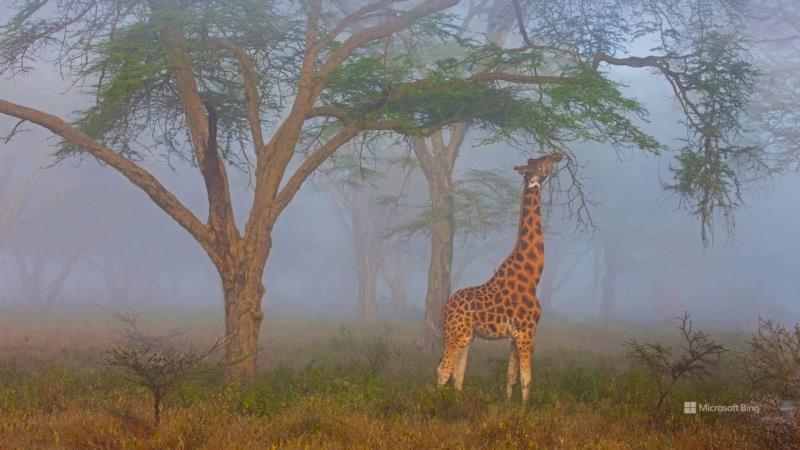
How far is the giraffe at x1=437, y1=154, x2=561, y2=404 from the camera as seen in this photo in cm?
863

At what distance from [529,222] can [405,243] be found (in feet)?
85.5

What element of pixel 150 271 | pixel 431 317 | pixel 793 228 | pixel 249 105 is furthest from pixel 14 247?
pixel 793 228

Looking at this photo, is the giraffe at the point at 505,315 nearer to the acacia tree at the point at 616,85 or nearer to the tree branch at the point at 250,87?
the acacia tree at the point at 616,85

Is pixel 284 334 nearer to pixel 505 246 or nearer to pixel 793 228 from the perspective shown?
pixel 505 246

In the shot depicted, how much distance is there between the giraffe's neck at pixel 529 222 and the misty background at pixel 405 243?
2143 cm

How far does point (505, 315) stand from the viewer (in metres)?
8.68

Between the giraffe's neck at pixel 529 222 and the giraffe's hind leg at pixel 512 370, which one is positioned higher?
the giraffe's neck at pixel 529 222

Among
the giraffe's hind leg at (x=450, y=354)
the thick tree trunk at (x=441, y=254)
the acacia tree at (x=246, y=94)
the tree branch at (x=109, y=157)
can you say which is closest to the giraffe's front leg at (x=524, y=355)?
the giraffe's hind leg at (x=450, y=354)

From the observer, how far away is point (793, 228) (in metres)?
55.1

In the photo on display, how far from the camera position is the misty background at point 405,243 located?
3747 centimetres

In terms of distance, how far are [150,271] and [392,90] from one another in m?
44.2

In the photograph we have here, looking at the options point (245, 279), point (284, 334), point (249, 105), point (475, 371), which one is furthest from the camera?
point (284, 334)

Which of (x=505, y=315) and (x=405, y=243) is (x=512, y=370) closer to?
(x=505, y=315)

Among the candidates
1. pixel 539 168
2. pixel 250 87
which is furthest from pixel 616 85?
pixel 250 87
